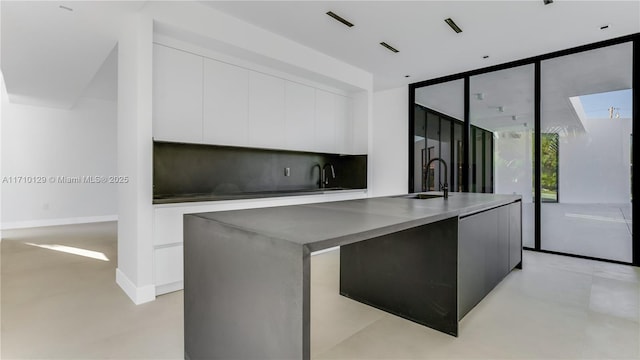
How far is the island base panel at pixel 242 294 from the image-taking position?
104cm

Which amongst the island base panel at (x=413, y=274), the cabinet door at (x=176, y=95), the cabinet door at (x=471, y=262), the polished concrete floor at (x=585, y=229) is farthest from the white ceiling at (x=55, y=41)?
the polished concrete floor at (x=585, y=229)

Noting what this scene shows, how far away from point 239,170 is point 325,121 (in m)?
1.57

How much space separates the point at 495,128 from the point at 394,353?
401 cm

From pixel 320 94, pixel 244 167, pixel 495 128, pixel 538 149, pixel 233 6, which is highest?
pixel 233 6

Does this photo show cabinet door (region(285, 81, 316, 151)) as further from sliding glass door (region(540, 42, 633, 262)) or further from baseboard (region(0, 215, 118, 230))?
baseboard (region(0, 215, 118, 230))

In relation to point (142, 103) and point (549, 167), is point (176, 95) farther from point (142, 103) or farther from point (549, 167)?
point (549, 167)

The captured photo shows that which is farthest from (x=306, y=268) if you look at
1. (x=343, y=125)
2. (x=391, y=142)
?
(x=391, y=142)

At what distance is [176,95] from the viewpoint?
3.06 meters

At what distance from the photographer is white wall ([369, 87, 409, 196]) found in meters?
5.72

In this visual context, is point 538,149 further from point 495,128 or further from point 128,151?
point 128,151

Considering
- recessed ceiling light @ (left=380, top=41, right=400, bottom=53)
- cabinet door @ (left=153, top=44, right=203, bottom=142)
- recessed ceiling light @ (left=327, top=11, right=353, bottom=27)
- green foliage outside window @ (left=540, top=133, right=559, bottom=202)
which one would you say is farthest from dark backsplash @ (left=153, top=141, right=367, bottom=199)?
green foliage outside window @ (left=540, top=133, right=559, bottom=202)

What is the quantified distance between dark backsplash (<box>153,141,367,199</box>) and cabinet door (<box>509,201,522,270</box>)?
2.01 m

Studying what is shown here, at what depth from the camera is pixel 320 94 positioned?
4.55 metres

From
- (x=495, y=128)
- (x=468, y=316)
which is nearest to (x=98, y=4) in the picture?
(x=468, y=316)
